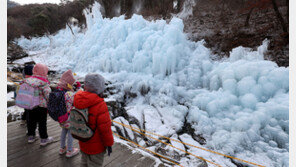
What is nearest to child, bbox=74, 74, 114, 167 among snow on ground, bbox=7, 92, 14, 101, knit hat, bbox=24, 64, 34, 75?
knit hat, bbox=24, 64, 34, 75

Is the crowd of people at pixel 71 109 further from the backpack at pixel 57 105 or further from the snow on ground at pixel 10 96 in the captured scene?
the snow on ground at pixel 10 96

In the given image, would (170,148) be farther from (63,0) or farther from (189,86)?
(63,0)

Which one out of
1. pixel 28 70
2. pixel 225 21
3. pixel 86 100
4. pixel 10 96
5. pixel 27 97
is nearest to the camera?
pixel 86 100

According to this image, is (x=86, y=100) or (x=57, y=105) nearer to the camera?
(x=86, y=100)

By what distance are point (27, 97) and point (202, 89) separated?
18.6 ft

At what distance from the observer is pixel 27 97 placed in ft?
7.41

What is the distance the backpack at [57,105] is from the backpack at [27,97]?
1.28 ft

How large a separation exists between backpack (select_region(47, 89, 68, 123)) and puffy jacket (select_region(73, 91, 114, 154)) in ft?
2.56

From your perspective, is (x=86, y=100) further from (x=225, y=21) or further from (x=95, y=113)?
(x=225, y=21)

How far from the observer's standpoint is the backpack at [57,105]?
2104 mm

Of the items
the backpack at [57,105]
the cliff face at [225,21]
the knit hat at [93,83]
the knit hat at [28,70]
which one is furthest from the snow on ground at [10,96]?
the cliff face at [225,21]

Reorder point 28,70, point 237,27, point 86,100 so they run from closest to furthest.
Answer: point 86,100, point 28,70, point 237,27

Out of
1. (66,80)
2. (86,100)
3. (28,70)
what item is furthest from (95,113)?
(28,70)

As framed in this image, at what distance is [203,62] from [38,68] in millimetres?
6173
